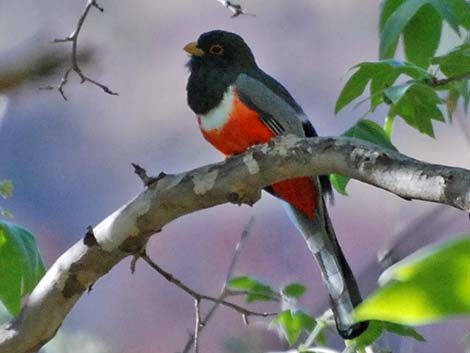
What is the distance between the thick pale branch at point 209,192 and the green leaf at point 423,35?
9.0 inches

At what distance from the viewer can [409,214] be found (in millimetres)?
1547

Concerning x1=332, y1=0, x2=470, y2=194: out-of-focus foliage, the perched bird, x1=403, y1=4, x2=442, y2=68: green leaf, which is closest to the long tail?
the perched bird

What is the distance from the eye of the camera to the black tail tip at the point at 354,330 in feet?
2.70

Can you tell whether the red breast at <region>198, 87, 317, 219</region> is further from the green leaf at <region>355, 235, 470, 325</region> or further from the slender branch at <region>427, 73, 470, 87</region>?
the green leaf at <region>355, 235, 470, 325</region>

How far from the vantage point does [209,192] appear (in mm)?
717

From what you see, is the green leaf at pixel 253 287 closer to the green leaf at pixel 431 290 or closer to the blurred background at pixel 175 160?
the blurred background at pixel 175 160

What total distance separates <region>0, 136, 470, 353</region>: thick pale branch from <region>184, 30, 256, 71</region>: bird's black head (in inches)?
17.3

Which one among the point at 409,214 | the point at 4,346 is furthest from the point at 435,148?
the point at 4,346

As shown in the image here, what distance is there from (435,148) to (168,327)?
65cm

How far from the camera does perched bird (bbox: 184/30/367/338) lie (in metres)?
0.96

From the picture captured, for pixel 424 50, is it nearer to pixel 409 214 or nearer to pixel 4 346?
pixel 4 346

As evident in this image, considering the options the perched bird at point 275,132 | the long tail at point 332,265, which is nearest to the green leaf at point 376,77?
the perched bird at point 275,132

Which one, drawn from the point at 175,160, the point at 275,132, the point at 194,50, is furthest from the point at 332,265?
the point at 175,160

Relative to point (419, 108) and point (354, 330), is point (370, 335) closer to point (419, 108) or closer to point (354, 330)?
point (354, 330)
